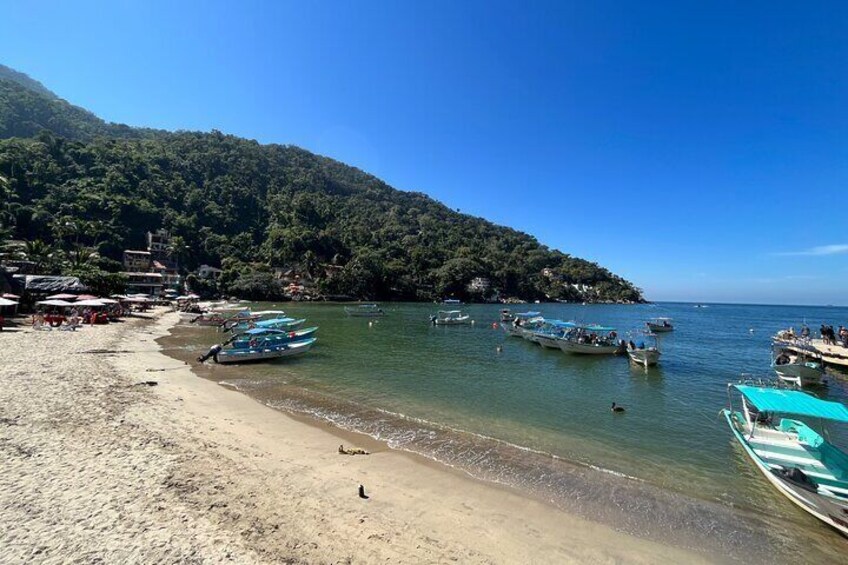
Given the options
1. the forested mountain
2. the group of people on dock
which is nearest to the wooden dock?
the group of people on dock

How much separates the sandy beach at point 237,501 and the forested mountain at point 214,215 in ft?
297

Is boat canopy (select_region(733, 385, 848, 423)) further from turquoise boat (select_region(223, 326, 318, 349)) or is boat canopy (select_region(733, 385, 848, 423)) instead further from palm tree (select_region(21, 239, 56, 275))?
palm tree (select_region(21, 239, 56, 275))

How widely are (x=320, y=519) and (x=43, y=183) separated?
144m

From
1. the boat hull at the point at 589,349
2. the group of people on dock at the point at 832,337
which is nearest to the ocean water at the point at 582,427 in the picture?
the boat hull at the point at 589,349

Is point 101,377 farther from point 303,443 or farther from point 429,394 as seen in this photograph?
point 429,394

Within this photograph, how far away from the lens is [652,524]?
905 centimetres

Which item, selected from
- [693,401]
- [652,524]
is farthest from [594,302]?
[652,524]

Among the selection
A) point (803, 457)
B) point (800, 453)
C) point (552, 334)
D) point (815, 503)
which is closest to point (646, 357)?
point (552, 334)

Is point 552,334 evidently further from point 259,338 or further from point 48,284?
point 48,284

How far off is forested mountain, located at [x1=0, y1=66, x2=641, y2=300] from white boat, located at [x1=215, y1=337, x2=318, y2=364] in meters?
76.4

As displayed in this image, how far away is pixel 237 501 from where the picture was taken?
27.1ft

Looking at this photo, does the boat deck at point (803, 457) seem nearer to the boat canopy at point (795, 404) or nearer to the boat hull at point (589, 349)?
the boat canopy at point (795, 404)

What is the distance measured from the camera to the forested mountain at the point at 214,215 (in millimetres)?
102812

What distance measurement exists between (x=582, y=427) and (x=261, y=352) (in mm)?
21636
